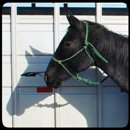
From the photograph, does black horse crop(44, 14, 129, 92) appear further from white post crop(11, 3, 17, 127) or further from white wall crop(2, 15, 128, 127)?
white post crop(11, 3, 17, 127)

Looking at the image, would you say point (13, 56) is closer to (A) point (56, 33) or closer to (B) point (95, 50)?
(A) point (56, 33)

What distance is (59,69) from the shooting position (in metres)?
3.02

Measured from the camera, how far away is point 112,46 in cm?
294

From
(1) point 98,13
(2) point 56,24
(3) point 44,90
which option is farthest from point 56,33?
(3) point 44,90

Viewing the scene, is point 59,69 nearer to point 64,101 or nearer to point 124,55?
point 64,101

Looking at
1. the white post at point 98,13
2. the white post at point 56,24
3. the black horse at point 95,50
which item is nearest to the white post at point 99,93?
the white post at point 98,13

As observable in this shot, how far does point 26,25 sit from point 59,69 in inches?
21.4

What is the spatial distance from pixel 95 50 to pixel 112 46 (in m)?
0.15

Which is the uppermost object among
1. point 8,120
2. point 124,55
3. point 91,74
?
point 124,55

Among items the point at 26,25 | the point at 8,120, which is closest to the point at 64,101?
the point at 8,120

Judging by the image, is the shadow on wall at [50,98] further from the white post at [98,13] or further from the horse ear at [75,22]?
the white post at [98,13]

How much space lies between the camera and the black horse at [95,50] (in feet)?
9.62

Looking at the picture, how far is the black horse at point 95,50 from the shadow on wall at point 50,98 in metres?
0.32

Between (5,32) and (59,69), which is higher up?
(5,32)
